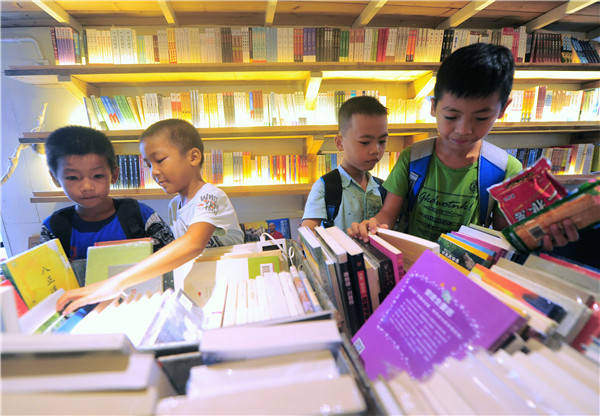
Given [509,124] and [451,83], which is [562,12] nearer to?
[509,124]

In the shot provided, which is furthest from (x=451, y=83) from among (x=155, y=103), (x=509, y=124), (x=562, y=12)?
(x=562, y=12)

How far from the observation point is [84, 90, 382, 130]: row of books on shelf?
2145mm

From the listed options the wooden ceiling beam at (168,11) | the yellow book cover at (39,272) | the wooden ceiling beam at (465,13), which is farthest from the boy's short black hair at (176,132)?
the wooden ceiling beam at (465,13)

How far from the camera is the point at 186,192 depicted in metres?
1.13

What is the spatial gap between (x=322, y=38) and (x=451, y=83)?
1.56 metres

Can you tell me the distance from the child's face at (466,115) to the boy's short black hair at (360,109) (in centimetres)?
33

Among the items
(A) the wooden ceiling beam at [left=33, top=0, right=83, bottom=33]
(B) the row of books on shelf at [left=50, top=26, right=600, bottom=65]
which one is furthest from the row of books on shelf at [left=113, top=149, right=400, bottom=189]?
(A) the wooden ceiling beam at [left=33, top=0, right=83, bottom=33]

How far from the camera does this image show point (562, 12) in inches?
85.0

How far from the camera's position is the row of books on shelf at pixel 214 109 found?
84.4 inches

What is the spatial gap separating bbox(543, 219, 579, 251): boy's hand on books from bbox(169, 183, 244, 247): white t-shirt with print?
873mm

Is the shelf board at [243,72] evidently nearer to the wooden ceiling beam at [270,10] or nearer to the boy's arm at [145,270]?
the wooden ceiling beam at [270,10]

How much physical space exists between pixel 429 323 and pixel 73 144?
4.29 ft

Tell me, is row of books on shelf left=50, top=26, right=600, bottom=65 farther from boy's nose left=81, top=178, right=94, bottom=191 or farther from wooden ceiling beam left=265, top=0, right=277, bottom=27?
boy's nose left=81, top=178, right=94, bottom=191

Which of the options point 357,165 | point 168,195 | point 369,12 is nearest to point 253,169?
point 168,195
